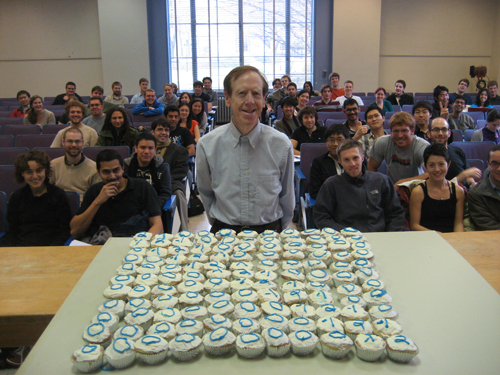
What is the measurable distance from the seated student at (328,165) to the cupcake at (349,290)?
185cm

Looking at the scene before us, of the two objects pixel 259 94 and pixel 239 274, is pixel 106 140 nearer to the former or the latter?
pixel 259 94

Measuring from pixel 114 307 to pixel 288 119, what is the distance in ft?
13.9

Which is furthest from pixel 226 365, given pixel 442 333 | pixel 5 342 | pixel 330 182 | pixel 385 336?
pixel 330 182

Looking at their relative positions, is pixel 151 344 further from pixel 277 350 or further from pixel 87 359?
pixel 277 350

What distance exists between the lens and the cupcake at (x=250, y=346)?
0.86 metres

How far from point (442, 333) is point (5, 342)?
110cm

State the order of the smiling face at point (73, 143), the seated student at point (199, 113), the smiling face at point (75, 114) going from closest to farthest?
the smiling face at point (73, 143) → the smiling face at point (75, 114) → the seated student at point (199, 113)

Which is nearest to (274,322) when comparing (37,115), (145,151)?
(145,151)

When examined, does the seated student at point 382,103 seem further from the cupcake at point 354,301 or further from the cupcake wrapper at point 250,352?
the cupcake wrapper at point 250,352

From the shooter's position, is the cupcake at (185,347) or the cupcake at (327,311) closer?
the cupcake at (185,347)

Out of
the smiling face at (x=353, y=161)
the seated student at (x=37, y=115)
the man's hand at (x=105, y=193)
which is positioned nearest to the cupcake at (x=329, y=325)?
the smiling face at (x=353, y=161)

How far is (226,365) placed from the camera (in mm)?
845

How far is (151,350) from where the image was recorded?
851mm

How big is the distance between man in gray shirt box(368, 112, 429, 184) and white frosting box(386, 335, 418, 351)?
2.09 meters
